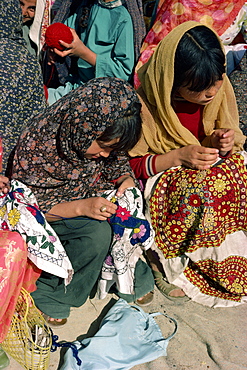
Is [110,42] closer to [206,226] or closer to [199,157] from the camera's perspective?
[199,157]

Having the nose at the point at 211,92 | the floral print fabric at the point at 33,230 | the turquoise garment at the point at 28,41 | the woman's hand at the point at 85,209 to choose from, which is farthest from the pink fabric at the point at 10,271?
the turquoise garment at the point at 28,41

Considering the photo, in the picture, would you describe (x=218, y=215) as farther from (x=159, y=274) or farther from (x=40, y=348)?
(x=40, y=348)

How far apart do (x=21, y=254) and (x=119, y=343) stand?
73 cm

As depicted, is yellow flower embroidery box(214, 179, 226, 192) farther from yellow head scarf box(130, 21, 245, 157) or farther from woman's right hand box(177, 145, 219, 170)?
yellow head scarf box(130, 21, 245, 157)

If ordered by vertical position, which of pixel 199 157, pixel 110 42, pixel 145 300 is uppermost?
pixel 110 42

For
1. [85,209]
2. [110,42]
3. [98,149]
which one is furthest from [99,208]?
[110,42]

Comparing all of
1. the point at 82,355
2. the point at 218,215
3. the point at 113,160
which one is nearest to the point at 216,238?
the point at 218,215

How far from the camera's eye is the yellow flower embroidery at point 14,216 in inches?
79.4

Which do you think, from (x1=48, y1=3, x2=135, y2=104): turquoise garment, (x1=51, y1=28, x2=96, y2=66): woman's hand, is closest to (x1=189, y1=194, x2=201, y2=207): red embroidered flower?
(x1=48, y1=3, x2=135, y2=104): turquoise garment

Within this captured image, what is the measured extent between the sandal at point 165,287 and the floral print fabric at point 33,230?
29.7 inches

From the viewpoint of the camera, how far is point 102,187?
8.39 feet

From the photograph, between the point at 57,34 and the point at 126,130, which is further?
the point at 57,34

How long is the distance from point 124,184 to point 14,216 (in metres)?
0.72

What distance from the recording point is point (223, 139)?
99.5 inches
